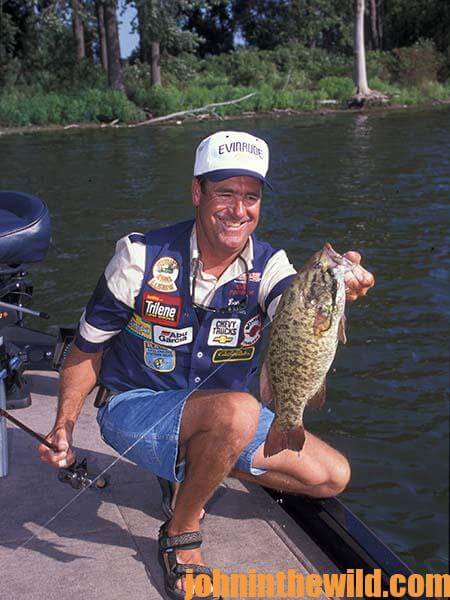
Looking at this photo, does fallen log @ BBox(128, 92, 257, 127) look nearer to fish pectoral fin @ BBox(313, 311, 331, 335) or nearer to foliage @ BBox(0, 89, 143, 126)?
foliage @ BBox(0, 89, 143, 126)

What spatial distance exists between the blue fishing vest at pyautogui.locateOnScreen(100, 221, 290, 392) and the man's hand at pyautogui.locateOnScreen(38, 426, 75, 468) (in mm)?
379

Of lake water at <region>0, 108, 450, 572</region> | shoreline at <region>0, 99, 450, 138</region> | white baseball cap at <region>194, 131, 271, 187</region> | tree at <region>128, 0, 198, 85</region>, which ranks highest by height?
tree at <region>128, 0, 198, 85</region>

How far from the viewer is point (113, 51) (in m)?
36.8

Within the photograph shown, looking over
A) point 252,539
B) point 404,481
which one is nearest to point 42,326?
point 404,481

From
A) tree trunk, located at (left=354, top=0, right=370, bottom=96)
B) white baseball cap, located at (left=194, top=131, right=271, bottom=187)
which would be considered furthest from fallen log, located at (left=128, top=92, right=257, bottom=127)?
white baseball cap, located at (left=194, top=131, right=271, bottom=187)

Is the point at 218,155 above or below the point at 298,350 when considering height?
above

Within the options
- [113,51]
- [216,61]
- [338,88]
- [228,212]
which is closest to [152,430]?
[228,212]

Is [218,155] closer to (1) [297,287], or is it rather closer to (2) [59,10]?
(1) [297,287]

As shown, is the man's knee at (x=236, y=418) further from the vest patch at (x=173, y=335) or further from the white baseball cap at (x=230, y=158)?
the white baseball cap at (x=230, y=158)

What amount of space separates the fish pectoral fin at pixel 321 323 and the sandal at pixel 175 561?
1.18 m

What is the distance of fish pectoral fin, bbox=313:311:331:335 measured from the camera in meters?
3.14

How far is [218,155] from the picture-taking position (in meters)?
3.74

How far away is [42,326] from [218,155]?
5826mm

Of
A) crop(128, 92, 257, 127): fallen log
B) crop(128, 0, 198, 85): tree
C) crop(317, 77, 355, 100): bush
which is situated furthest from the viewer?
crop(317, 77, 355, 100): bush
